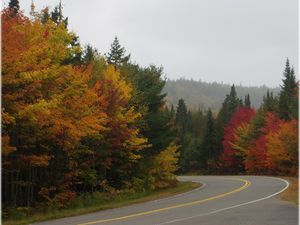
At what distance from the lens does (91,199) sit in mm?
27406

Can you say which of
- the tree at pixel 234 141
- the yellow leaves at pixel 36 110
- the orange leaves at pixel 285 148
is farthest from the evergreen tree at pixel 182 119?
the yellow leaves at pixel 36 110

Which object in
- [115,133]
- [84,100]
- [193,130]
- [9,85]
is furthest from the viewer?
[193,130]

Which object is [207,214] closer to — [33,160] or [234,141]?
[33,160]

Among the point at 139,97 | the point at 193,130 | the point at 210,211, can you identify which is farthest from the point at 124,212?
the point at 193,130

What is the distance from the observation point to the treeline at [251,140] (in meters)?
54.7

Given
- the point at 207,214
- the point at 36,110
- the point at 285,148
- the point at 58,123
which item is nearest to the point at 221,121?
the point at 285,148

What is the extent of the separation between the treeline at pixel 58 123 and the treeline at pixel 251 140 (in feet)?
70.4

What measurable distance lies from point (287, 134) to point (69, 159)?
3244 centimetres

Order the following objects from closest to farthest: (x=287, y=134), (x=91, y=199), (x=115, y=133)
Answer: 1. (x=91, y=199)
2. (x=115, y=133)
3. (x=287, y=134)

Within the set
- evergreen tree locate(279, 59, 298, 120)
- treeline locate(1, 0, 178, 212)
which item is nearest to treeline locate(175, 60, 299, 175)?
evergreen tree locate(279, 59, 298, 120)

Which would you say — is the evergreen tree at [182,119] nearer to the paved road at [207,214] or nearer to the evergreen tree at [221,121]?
the evergreen tree at [221,121]

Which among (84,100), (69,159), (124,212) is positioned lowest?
(124,212)

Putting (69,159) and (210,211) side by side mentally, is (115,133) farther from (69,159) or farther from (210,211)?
(210,211)

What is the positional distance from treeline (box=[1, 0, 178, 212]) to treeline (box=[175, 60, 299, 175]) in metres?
21.5
